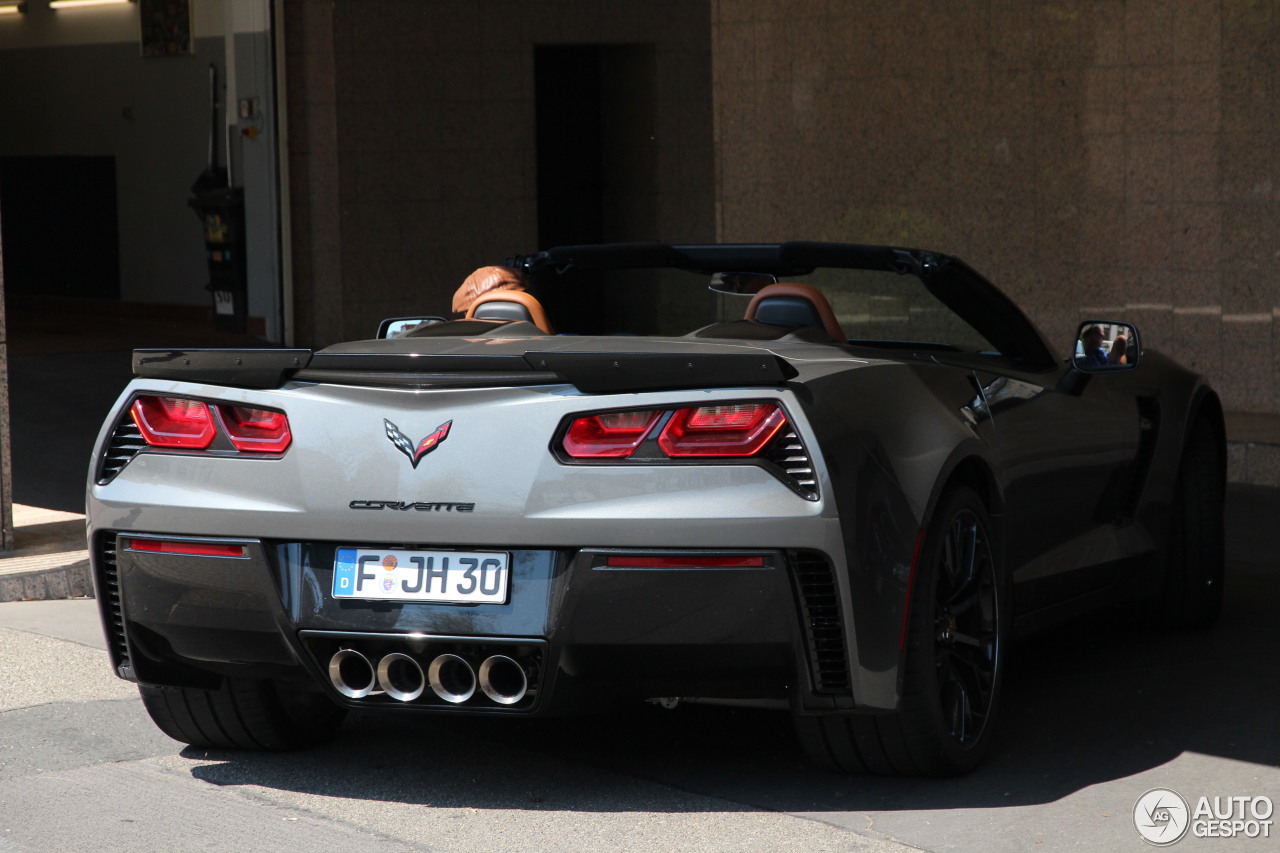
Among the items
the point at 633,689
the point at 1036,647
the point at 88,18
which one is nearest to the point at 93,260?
the point at 88,18

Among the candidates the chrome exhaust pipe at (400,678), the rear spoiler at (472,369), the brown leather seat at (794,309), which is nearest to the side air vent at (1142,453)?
the brown leather seat at (794,309)

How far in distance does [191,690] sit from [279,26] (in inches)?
496

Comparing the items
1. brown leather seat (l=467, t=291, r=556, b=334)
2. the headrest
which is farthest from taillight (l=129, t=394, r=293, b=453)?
the headrest

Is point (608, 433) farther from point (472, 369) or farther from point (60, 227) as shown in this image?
point (60, 227)

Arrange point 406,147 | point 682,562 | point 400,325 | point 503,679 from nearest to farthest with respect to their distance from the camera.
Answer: point 682,562 < point 503,679 < point 400,325 < point 406,147

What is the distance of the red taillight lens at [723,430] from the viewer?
3.60 meters

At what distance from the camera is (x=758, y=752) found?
433cm

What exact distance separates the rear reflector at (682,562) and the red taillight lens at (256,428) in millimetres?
779

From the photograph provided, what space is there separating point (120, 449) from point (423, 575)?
85 centimetres

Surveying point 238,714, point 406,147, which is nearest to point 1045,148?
point 406,147

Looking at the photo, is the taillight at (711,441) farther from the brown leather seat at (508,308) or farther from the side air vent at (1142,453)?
the side air vent at (1142,453)

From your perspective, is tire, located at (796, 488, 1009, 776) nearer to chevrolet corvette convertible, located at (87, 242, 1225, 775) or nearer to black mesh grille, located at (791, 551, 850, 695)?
chevrolet corvette convertible, located at (87, 242, 1225, 775)

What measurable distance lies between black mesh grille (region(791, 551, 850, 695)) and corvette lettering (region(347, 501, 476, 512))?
674 millimetres

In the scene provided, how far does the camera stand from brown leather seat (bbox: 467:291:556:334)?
4773 millimetres
